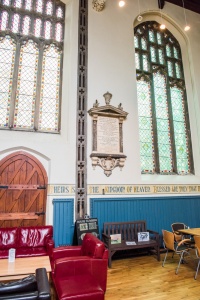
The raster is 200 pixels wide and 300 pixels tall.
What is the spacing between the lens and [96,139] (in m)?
4.96

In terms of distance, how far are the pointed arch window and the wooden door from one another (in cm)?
82

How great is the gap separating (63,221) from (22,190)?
3.69 ft

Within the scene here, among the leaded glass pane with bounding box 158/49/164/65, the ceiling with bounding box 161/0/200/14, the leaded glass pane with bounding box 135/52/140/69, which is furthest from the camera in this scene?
the ceiling with bounding box 161/0/200/14

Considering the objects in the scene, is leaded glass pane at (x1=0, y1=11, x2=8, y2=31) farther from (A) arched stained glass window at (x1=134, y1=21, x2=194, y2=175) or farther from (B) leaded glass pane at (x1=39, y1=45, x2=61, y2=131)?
(A) arched stained glass window at (x1=134, y1=21, x2=194, y2=175)

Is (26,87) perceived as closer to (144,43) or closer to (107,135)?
(107,135)

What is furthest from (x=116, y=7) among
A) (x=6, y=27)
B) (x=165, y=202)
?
(x=165, y=202)

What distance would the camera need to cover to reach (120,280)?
10.7 ft

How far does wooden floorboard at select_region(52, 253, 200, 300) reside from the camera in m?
2.78

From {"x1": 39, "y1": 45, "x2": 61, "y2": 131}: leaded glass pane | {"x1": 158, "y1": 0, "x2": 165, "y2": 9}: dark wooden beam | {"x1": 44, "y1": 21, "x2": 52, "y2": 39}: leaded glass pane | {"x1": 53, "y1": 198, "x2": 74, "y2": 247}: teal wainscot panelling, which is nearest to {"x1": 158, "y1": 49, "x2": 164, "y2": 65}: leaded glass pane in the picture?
{"x1": 158, "y1": 0, "x2": 165, "y2": 9}: dark wooden beam

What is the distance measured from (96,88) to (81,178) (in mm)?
2354

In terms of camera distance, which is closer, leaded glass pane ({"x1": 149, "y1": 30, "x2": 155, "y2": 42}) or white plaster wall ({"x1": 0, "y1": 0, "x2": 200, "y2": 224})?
white plaster wall ({"x1": 0, "y1": 0, "x2": 200, "y2": 224})

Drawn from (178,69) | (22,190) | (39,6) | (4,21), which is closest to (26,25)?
(4,21)

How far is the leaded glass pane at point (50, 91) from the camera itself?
16.5ft

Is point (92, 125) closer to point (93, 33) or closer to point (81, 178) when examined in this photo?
point (81, 178)
